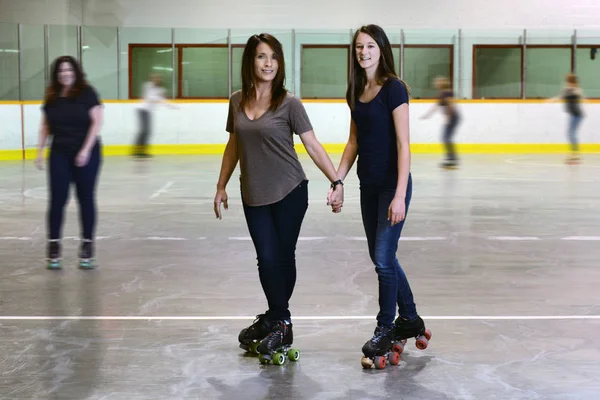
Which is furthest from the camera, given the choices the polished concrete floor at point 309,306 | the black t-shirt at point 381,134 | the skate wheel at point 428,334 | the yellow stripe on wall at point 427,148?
the yellow stripe on wall at point 427,148

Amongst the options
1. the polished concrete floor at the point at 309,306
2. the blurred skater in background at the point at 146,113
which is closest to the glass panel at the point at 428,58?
the blurred skater in background at the point at 146,113

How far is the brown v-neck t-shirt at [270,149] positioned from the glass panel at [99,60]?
19.4m

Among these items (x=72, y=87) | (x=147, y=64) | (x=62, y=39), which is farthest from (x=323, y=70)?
(x=72, y=87)

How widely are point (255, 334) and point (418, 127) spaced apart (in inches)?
739

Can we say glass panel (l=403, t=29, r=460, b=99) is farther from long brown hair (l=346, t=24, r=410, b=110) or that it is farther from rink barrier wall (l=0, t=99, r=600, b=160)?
long brown hair (l=346, t=24, r=410, b=110)

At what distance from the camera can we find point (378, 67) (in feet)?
16.2

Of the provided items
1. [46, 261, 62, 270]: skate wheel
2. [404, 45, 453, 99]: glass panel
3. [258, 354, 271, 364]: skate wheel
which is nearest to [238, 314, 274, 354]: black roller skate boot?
[258, 354, 271, 364]: skate wheel

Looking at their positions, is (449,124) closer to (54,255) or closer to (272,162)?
(54,255)

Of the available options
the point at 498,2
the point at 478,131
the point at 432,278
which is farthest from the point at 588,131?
the point at 432,278

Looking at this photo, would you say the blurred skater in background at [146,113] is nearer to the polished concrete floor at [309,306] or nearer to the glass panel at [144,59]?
the glass panel at [144,59]

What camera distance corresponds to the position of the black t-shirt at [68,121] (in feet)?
25.8

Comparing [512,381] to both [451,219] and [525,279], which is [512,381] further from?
[451,219]

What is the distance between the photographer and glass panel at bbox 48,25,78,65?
77.3 ft

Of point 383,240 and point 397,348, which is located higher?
point 383,240
